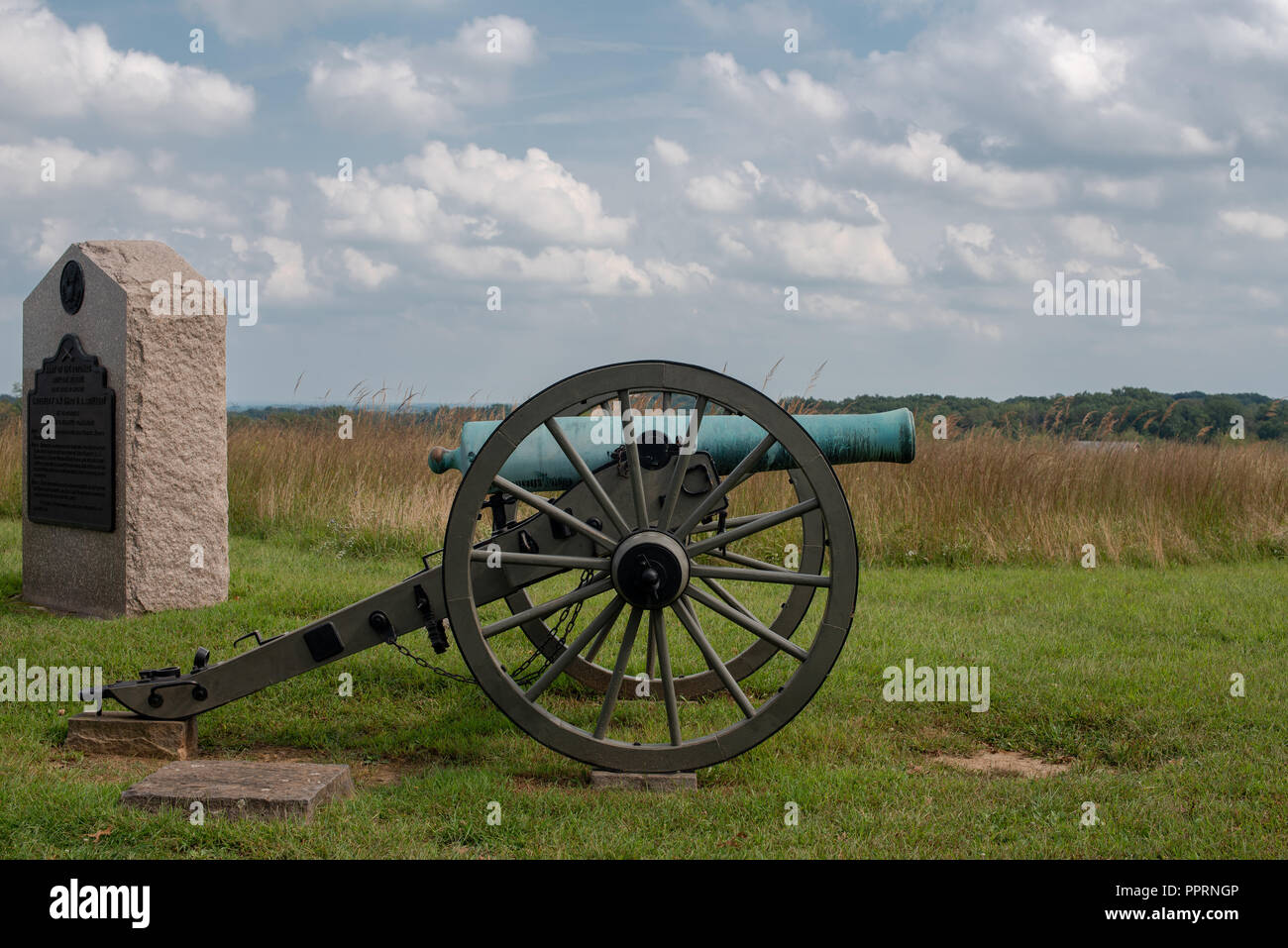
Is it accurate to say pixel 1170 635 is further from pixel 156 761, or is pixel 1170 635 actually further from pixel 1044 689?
pixel 156 761

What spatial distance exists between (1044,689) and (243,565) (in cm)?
596

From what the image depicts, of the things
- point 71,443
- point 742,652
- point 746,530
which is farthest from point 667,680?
point 71,443

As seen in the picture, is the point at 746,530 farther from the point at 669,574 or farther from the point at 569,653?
the point at 569,653

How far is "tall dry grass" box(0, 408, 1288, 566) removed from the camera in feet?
31.2

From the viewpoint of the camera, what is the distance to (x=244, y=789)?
392cm

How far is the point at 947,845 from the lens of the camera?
366 centimetres

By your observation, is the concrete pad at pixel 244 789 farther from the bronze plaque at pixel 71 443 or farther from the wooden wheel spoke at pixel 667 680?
the bronze plaque at pixel 71 443

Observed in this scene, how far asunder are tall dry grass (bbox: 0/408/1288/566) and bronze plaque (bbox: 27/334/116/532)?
95.2 inches

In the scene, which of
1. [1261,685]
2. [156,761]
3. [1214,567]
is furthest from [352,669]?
[1214,567]

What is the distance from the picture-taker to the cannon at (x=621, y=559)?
3.97 metres

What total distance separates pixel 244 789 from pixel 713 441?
7.23 ft

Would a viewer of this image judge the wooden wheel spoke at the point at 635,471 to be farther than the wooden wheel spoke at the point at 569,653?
No

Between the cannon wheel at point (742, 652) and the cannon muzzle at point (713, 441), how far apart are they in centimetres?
39

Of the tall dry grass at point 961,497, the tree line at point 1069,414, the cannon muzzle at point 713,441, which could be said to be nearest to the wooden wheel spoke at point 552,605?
the cannon muzzle at point 713,441
